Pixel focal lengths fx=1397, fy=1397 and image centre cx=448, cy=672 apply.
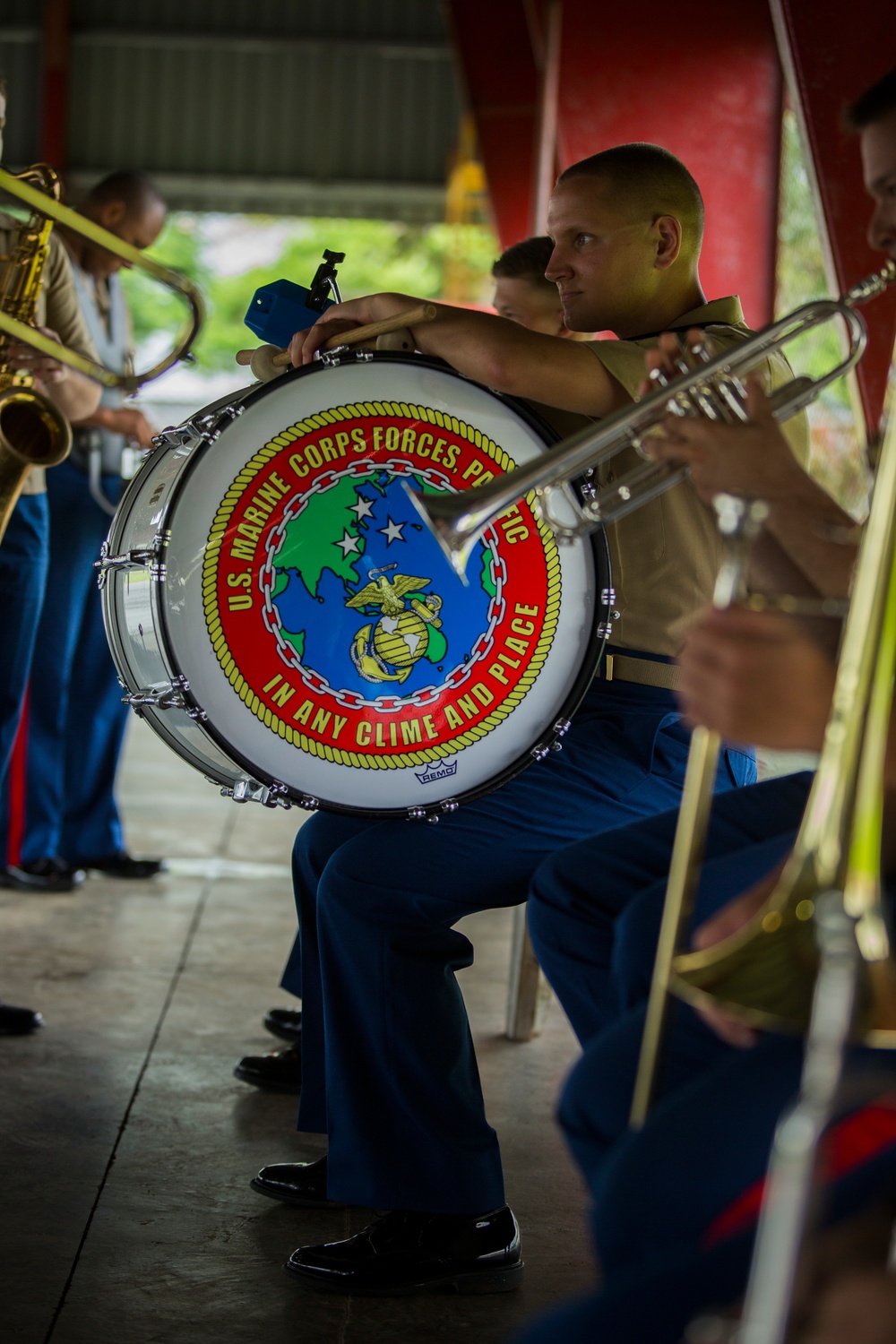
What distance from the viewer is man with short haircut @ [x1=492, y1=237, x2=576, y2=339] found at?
3041mm

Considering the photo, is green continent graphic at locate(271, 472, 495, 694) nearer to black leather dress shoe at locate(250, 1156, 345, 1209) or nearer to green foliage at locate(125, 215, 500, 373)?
A: black leather dress shoe at locate(250, 1156, 345, 1209)

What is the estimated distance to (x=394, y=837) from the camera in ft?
6.46

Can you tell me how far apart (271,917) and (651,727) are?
2.06 m

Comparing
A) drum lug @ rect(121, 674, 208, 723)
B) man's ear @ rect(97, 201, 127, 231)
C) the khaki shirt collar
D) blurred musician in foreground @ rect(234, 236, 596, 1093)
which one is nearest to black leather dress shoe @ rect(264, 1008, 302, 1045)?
blurred musician in foreground @ rect(234, 236, 596, 1093)

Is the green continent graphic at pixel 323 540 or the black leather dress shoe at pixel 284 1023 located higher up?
the green continent graphic at pixel 323 540

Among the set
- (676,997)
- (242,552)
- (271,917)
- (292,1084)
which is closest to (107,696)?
(271,917)

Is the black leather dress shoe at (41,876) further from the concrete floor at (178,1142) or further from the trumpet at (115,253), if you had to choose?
the trumpet at (115,253)

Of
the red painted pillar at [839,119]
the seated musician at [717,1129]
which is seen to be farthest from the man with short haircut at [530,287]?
the seated musician at [717,1129]

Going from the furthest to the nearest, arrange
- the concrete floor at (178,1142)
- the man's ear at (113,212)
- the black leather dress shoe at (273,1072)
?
the man's ear at (113,212), the black leather dress shoe at (273,1072), the concrete floor at (178,1142)

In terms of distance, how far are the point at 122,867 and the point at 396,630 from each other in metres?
2.47

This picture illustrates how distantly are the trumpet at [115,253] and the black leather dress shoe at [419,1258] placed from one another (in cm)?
148

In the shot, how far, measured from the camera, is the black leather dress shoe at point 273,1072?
2.63m

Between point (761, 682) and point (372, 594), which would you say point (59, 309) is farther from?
point (761, 682)

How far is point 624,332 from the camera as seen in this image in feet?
7.32
